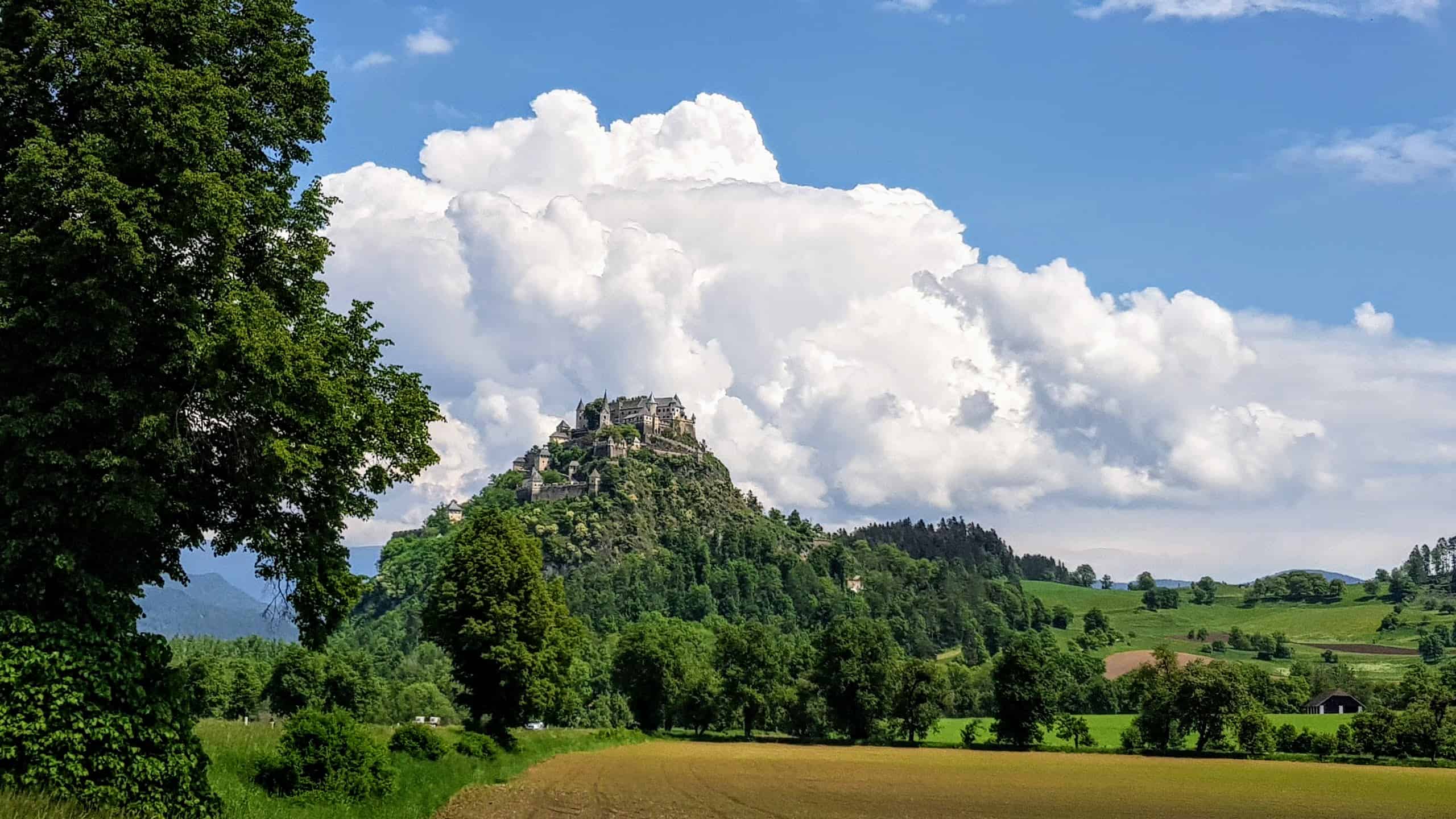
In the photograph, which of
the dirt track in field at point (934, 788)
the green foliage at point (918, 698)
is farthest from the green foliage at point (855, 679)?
the dirt track in field at point (934, 788)

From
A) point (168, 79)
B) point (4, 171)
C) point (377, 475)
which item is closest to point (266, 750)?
point (377, 475)

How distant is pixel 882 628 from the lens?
116062mm

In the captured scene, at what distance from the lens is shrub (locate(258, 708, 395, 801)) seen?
2677cm

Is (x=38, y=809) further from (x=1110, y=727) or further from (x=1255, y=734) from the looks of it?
(x=1110, y=727)

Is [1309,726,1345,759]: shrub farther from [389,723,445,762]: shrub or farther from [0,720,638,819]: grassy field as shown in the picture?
[389,723,445,762]: shrub

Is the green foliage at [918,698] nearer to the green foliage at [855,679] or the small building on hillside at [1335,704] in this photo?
the green foliage at [855,679]

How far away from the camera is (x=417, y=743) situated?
4047cm

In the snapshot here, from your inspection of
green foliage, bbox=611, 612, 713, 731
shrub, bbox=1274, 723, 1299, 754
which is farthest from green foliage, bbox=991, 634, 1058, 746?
green foliage, bbox=611, 612, 713, 731

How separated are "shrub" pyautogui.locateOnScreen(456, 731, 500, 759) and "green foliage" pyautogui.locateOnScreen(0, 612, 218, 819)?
2767 cm

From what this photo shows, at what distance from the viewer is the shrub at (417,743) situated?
39.4 meters

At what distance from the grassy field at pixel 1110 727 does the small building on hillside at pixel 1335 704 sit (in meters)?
6.48

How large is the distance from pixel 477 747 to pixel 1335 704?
136 meters

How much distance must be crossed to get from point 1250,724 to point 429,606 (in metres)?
75.3

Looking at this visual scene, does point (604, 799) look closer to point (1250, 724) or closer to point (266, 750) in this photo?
point (266, 750)
